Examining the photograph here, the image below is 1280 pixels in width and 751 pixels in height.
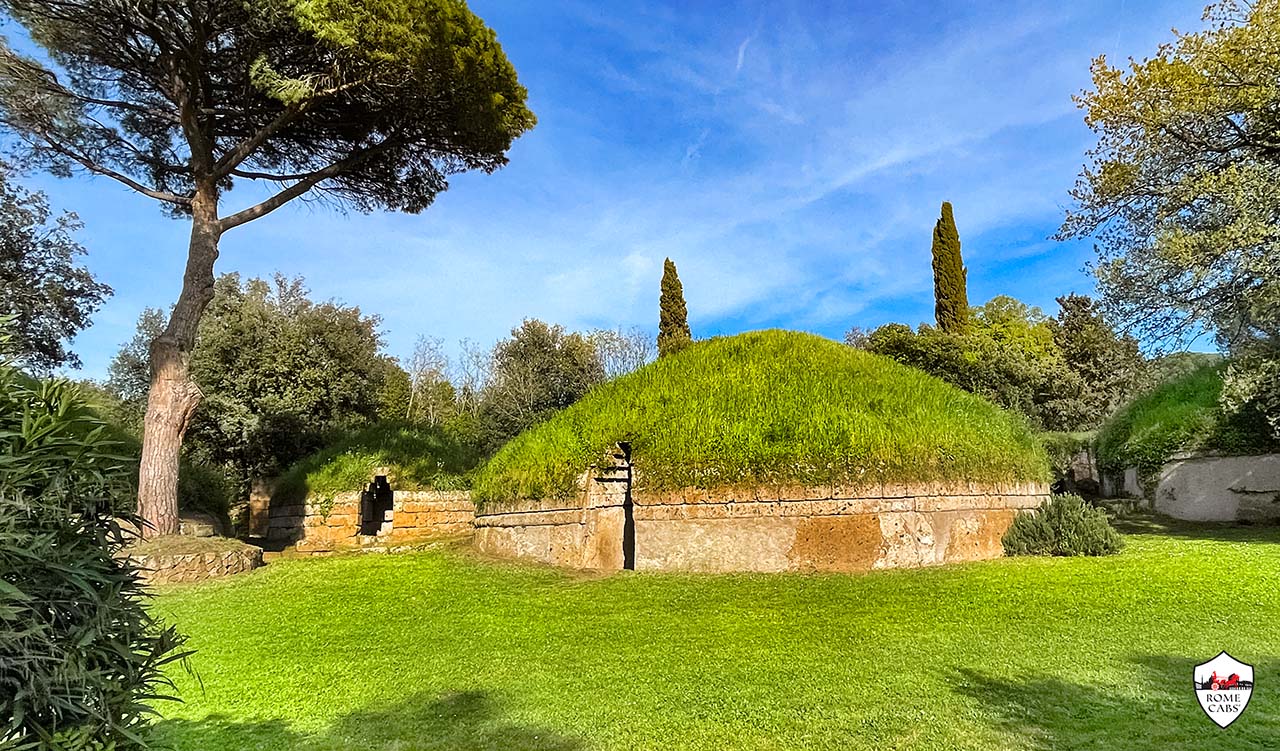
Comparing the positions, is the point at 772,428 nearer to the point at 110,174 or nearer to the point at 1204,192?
the point at 1204,192

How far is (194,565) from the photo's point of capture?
9859mm

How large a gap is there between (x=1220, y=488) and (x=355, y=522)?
54.8 ft

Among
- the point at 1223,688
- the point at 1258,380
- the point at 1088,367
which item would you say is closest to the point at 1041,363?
the point at 1088,367

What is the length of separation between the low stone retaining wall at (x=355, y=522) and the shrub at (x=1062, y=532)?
10.7 metres

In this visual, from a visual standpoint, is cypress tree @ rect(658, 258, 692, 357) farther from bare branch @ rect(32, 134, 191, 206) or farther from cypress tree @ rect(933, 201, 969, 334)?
bare branch @ rect(32, 134, 191, 206)

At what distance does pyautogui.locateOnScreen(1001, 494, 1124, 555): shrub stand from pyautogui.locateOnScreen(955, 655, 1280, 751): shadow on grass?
409cm

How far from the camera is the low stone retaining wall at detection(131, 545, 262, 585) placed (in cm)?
962

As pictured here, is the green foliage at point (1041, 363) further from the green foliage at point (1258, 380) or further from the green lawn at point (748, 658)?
the green lawn at point (748, 658)

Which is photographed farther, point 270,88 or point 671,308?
point 671,308

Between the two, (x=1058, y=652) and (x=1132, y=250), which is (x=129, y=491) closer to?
(x=1058, y=652)

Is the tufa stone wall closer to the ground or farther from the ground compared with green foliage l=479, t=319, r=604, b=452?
closer to the ground

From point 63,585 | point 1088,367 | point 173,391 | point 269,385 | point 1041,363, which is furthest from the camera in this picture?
point 1088,367

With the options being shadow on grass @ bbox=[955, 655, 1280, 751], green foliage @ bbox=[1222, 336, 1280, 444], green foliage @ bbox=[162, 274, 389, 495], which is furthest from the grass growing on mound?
green foliage @ bbox=[1222, 336, 1280, 444]

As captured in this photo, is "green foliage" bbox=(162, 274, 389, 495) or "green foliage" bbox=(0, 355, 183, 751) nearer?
"green foliage" bbox=(0, 355, 183, 751)
